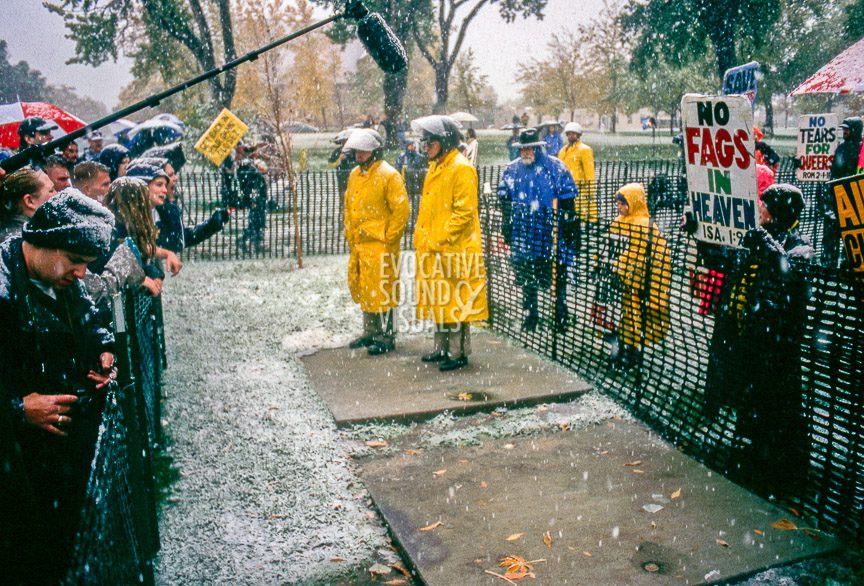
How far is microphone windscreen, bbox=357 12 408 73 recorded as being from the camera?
12.3 feet

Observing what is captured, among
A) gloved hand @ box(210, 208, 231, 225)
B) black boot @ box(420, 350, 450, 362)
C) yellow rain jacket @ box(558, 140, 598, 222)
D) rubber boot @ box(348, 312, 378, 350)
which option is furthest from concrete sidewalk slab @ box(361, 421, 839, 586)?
yellow rain jacket @ box(558, 140, 598, 222)

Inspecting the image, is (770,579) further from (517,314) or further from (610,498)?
(517,314)

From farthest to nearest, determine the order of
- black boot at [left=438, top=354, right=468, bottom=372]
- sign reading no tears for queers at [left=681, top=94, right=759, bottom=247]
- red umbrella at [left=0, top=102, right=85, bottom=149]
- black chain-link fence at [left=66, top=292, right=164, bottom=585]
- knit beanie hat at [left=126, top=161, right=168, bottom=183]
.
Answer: red umbrella at [left=0, top=102, right=85, bottom=149]
black boot at [left=438, top=354, right=468, bottom=372]
knit beanie hat at [left=126, top=161, right=168, bottom=183]
sign reading no tears for queers at [left=681, top=94, right=759, bottom=247]
black chain-link fence at [left=66, top=292, right=164, bottom=585]

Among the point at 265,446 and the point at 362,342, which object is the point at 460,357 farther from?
the point at 265,446

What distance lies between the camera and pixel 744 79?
217 inches

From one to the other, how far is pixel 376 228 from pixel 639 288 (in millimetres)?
2529

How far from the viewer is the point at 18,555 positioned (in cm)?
212

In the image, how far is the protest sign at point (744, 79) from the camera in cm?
546

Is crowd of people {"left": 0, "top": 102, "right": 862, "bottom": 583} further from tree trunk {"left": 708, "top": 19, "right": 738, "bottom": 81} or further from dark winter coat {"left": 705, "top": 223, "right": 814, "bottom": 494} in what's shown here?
tree trunk {"left": 708, "top": 19, "right": 738, "bottom": 81}

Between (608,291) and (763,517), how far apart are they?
273cm

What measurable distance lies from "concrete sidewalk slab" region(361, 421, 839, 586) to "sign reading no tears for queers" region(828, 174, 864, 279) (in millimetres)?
1522

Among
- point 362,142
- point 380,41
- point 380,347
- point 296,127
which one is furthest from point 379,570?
point 296,127

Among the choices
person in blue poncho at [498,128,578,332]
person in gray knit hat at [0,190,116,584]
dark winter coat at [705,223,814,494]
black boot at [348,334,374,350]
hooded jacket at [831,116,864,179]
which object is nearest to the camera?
person in gray knit hat at [0,190,116,584]

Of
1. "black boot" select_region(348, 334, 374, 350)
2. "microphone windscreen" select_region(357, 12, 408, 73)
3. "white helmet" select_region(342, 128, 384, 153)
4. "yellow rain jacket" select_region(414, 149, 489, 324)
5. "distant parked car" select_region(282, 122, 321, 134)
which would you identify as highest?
"distant parked car" select_region(282, 122, 321, 134)
